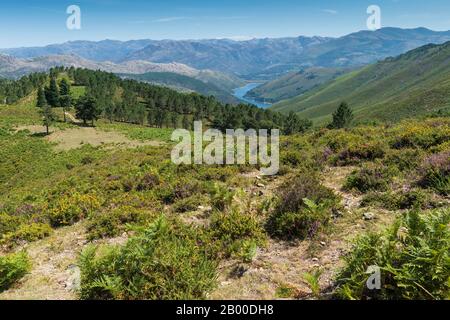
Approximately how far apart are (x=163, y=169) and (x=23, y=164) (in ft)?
119

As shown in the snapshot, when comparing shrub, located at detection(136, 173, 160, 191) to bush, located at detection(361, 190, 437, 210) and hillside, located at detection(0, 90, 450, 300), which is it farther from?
bush, located at detection(361, 190, 437, 210)

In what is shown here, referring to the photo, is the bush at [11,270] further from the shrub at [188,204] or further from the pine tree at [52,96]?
the pine tree at [52,96]

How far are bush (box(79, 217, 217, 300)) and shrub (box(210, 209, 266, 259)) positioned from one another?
96 centimetres

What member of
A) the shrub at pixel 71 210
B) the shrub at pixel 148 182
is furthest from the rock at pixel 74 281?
the shrub at pixel 148 182

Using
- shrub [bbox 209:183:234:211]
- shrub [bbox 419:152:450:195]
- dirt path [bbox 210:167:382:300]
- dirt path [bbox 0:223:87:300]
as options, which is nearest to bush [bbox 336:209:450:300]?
dirt path [bbox 210:167:382:300]

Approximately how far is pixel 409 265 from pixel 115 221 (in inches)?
343

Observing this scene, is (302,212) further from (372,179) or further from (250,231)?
(372,179)

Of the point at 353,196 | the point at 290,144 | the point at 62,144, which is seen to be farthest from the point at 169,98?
the point at 353,196

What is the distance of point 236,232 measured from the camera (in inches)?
370

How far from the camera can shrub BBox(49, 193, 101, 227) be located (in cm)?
1255

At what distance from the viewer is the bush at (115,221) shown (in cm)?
1080
